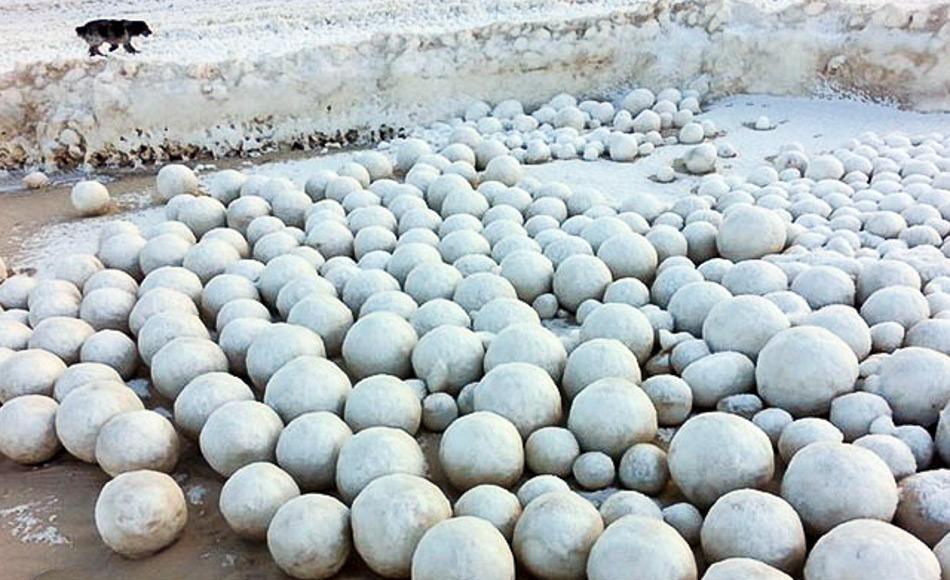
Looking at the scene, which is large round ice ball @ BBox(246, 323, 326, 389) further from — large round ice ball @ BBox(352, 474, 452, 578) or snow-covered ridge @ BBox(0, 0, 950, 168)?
snow-covered ridge @ BBox(0, 0, 950, 168)

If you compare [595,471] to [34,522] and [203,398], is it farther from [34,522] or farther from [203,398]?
[34,522]

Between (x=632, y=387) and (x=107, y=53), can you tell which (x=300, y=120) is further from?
(x=632, y=387)

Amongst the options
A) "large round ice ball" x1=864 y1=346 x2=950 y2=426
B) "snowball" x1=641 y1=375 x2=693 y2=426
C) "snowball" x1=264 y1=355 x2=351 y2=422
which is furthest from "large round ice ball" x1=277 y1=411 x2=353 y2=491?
"large round ice ball" x1=864 y1=346 x2=950 y2=426

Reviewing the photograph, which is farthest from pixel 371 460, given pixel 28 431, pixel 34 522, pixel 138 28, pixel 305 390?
pixel 138 28

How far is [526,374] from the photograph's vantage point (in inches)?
103

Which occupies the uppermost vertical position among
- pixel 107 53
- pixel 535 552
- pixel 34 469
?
pixel 107 53

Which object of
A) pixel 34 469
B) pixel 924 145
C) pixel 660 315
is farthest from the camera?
pixel 924 145

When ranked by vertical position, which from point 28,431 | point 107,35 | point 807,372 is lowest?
point 28,431

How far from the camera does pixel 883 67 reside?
5.43 meters

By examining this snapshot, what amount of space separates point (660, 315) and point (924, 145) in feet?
7.57

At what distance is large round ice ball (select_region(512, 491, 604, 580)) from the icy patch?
4.27 ft

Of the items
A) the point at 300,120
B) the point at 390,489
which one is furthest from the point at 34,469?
the point at 300,120

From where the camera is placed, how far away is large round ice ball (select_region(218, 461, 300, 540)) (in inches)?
90.6

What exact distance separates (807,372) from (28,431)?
93.2 inches
